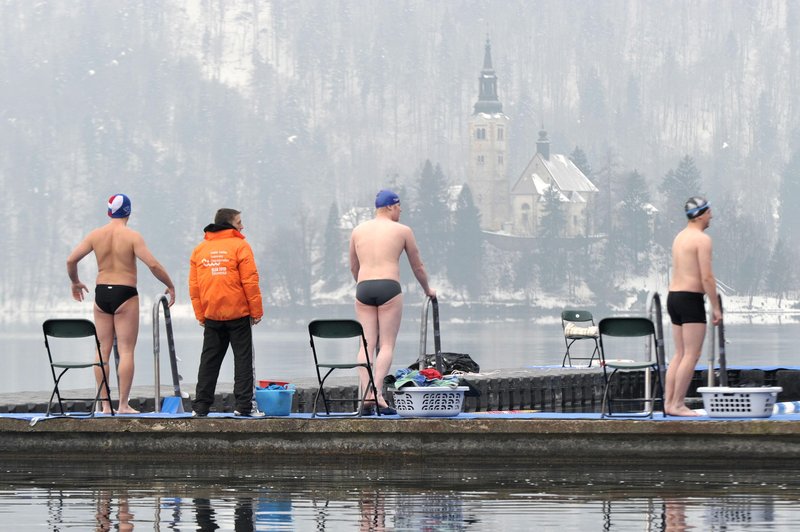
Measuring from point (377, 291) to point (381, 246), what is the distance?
0.34 meters

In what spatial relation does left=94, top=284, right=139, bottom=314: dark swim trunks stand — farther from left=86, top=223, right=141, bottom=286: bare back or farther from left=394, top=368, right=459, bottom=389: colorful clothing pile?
left=394, top=368, right=459, bottom=389: colorful clothing pile

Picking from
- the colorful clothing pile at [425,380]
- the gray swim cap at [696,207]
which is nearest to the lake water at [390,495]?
the colorful clothing pile at [425,380]

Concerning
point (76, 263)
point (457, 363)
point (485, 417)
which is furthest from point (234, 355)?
point (457, 363)

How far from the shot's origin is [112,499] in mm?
9344

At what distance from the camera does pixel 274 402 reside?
11.9 m

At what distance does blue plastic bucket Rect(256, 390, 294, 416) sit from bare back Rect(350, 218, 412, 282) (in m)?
1.05

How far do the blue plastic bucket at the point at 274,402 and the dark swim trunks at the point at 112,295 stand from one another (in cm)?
126

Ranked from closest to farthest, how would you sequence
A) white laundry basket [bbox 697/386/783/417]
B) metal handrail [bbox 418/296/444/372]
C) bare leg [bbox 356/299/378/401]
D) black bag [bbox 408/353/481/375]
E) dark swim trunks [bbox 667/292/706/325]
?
white laundry basket [bbox 697/386/783/417], dark swim trunks [bbox 667/292/706/325], bare leg [bbox 356/299/378/401], metal handrail [bbox 418/296/444/372], black bag [bbox 408/353/481/375]

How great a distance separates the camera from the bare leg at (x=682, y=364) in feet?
37.2

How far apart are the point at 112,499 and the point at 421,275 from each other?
136 inches

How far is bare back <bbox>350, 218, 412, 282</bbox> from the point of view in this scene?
1191 cm

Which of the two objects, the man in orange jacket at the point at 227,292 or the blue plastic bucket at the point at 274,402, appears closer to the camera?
the man in orange jacket at the point at 227,292

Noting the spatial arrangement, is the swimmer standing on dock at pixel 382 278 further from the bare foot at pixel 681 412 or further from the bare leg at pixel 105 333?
the bare foot at pixel 681 412

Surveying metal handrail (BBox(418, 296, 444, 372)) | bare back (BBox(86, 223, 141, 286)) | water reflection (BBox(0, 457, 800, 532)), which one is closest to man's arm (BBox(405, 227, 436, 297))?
metal handrail (BBox(418, 296, 444, 372))
